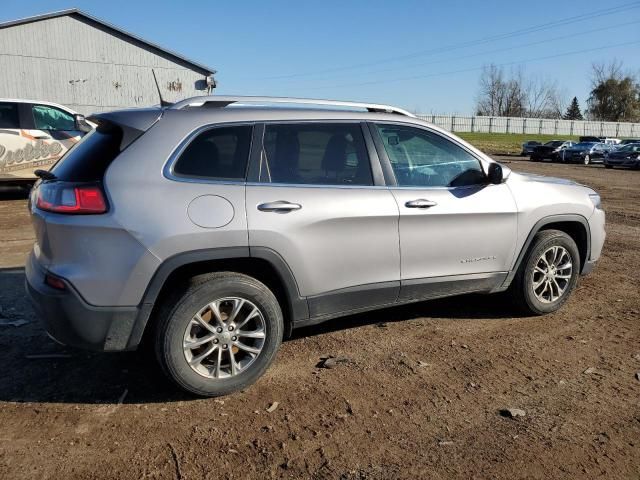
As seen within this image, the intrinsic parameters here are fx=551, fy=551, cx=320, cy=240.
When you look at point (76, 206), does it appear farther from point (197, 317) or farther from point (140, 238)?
point (197, 317)

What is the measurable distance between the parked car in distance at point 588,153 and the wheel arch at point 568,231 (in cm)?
3415

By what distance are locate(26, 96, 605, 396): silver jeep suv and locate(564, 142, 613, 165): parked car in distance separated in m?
35.1

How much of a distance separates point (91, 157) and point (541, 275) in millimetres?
3713

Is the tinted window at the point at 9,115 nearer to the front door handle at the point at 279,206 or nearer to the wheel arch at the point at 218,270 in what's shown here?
the wheel arch at the point at 218,270

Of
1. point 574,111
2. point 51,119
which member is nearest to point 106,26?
point 51,119

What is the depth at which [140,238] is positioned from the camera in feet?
10.1

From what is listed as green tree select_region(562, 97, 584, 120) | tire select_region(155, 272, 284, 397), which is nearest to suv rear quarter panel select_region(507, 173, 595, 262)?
tire select_region(155, 272, 284, 397)

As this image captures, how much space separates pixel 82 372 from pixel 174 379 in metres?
0.90

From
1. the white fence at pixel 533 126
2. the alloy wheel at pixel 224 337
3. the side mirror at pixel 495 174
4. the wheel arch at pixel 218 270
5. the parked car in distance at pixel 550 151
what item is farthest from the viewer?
the white fence at pixel 533 126

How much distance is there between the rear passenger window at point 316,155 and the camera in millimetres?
3607

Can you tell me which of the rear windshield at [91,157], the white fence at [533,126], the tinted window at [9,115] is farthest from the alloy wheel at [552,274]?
the white fence at [533,126]

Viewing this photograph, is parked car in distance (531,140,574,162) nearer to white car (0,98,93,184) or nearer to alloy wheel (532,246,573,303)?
white car (0,98,93,184)

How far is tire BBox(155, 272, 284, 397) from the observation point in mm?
3234

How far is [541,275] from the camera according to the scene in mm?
4805
